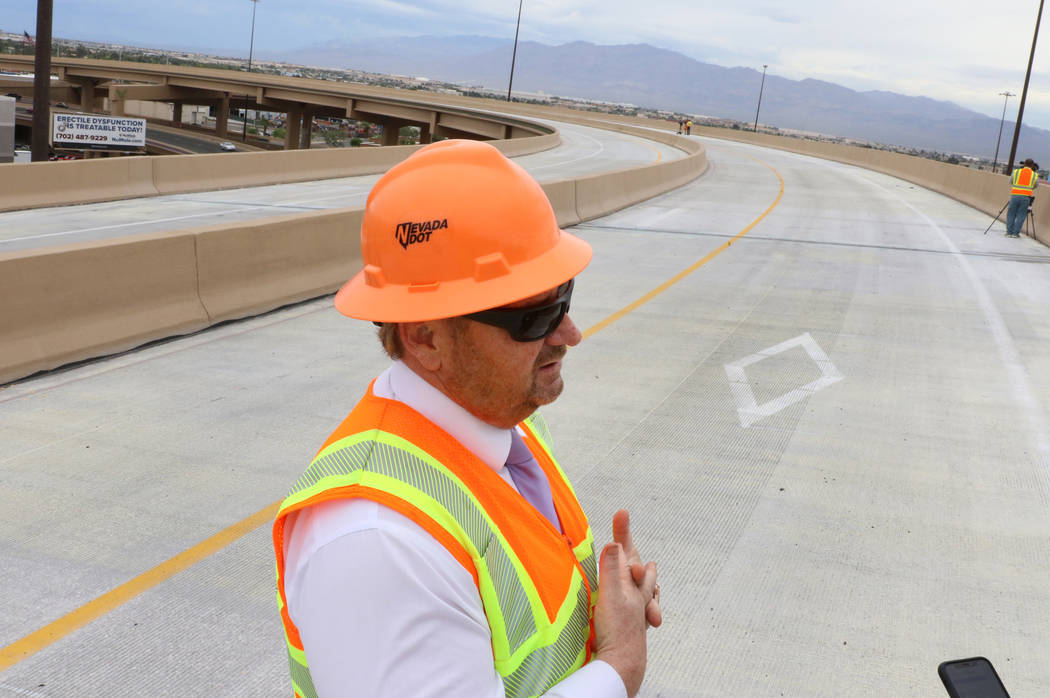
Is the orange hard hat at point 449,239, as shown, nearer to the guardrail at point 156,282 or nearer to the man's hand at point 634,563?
the man's hand at point 634,563

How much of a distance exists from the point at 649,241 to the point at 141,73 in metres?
106

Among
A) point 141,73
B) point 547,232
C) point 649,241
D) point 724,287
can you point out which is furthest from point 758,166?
point 141,73

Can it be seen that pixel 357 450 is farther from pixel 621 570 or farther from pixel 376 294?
pixel 621 570

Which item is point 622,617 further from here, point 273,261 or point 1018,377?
point 273,261

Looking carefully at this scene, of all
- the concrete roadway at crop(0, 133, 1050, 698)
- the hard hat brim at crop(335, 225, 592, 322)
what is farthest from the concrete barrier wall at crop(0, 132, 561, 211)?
the hard hat brim at crop(335, 225, 592, 322)

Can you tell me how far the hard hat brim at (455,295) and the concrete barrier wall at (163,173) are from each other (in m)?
20.1

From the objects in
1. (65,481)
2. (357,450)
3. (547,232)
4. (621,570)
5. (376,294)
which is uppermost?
(547,232)

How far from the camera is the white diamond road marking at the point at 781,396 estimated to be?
827cm

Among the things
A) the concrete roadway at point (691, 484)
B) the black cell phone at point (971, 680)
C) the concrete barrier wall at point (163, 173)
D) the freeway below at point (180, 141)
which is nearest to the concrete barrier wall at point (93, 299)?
the concrete roadway at point (691, 484)

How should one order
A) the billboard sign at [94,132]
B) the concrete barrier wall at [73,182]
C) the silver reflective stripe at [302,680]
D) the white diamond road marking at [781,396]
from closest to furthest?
the silver reflective stripe at [302,680]
the white diamond road marking at [781,396]
the concrete barrier wall at [73,182]
the billboard sign at [94,132]

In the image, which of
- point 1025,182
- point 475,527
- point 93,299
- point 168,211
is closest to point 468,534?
point 475,527

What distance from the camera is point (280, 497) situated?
6.11m

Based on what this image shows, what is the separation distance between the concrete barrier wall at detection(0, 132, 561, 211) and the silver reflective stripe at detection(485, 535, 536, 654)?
20458 mm

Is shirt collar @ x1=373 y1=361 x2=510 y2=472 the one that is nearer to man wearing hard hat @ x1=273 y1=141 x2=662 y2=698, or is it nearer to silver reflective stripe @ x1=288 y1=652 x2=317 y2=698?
man wearing hard hat @ x1=273 y1=141 x2=662 y2=698
